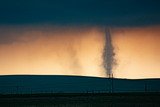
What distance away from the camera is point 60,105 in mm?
93062

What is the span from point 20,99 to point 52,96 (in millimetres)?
7483

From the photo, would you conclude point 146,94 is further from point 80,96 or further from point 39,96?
point 39,96

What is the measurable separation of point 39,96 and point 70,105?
24.7ft

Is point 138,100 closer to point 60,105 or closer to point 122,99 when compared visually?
point 122,99

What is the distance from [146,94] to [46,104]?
23379 mm

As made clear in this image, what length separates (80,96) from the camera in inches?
3679

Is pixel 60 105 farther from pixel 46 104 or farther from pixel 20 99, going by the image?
pixel 20 99

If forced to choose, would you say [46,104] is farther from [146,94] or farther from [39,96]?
[146,94]

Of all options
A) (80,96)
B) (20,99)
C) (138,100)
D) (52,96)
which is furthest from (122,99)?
(20,99)

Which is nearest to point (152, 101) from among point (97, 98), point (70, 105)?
point (97, 98)

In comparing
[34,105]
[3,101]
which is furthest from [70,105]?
[3,101]

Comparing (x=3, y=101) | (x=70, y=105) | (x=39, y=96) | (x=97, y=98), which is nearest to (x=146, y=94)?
(x=97, y=98)

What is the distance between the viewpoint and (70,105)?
9281 cm

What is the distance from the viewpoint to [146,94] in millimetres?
95750
